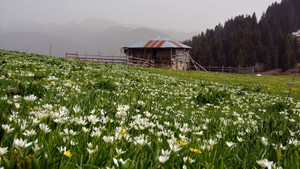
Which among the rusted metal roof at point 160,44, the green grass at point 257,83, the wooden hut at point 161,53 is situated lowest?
the green grass at point 257,83

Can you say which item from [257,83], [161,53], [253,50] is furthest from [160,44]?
[253,50]

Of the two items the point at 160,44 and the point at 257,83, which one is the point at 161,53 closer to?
the point at 160,44

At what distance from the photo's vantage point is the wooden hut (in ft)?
188

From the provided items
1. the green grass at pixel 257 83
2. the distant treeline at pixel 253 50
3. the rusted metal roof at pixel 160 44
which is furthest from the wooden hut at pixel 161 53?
the distant treeline at pixel 253 50

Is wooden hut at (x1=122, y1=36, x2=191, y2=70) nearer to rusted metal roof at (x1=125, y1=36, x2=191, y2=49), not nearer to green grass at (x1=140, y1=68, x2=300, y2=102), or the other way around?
rusted metal roof at (x1=125, y1=36, x2=191, y2=49)

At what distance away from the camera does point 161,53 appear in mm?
60188

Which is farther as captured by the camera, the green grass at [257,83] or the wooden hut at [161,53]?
the wooden hut at [161,53]

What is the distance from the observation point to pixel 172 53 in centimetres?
5953

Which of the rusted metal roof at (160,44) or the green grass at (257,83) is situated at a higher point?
the rusted metal roof at (160,44)

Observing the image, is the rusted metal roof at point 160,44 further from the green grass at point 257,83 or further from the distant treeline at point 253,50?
the distant treeline at point 253,50

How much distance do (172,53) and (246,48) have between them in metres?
58.9

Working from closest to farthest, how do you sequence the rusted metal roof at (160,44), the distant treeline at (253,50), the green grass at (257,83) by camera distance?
the green grass at (257,83) → the rusted metal roof at (160,44) → the distant treeline at (253,50)

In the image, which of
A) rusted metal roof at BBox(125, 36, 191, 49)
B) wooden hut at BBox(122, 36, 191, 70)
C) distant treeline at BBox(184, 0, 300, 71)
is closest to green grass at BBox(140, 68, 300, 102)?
wooden hut at BBox(122, 36, 191, 70)

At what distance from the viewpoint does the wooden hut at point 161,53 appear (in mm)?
57203
